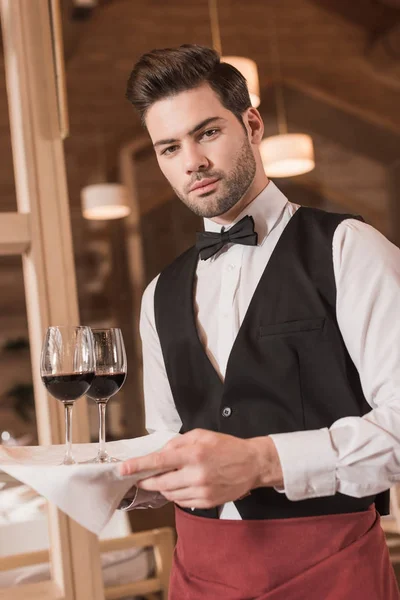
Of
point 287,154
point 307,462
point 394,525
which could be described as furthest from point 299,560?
point 287,154

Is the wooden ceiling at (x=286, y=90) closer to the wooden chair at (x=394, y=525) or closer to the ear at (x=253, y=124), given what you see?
the wooden chair at (x=394, y=525)

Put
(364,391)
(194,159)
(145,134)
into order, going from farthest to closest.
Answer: (145,134) < (194,159) < (364,391)

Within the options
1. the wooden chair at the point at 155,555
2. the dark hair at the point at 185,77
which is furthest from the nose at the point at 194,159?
the wooden chair at the point at 155,555

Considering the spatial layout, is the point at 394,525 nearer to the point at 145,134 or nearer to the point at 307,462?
the point at 307,462

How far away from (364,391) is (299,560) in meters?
0.29

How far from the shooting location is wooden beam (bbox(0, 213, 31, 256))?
1.60 metres

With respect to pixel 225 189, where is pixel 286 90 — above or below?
above

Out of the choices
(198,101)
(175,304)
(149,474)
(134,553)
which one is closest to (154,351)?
(175,304)

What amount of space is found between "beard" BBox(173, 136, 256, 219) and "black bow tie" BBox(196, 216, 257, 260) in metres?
0.04

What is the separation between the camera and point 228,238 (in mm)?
1455

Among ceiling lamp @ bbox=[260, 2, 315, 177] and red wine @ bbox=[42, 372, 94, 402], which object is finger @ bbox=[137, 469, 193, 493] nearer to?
red wine @ bbox=[42, 372, 94, 402]

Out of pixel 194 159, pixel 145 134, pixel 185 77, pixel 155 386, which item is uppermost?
pixel 145 134

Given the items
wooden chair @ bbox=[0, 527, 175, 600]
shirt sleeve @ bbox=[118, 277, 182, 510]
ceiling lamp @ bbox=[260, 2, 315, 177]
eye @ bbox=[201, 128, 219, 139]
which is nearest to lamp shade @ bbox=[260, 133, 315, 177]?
ceiling lamp @ bbox=[260, 2, 315, 177]

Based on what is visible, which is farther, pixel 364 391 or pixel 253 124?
pixel 253 124
